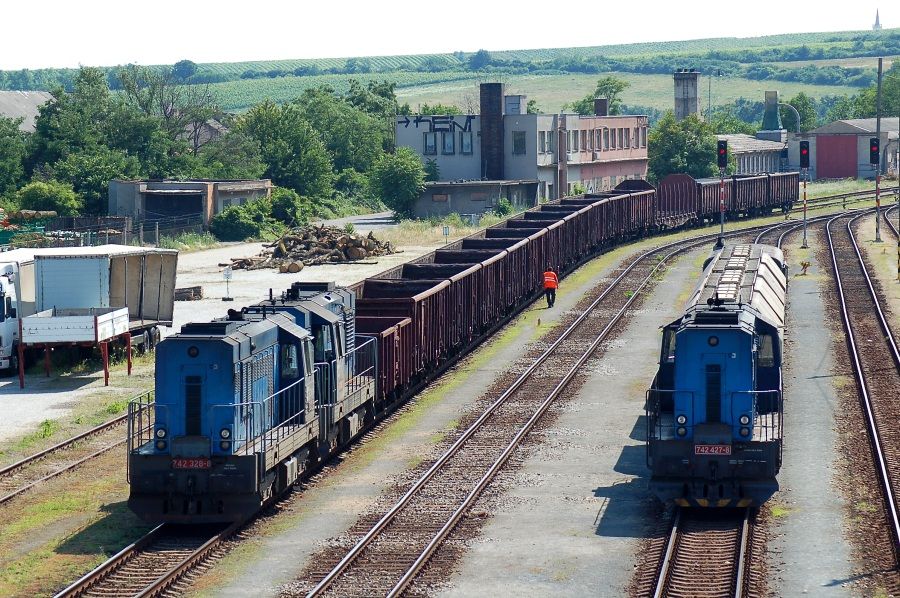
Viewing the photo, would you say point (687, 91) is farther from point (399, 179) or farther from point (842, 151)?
point (399, 179)

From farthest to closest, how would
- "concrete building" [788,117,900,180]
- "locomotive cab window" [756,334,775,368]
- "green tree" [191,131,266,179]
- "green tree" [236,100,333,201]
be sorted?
"concrete building" [788,117,900,180] < "green tree" [236,100,333,201] < "green tree" [191,131,266,179] < "locomotive cab window" [756,334,775,368]

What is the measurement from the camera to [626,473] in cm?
2289

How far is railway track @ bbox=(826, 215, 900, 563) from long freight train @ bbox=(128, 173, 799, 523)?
930 centimetres

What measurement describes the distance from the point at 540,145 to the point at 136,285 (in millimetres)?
51615

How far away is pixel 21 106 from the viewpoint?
Answer: 12850 cm

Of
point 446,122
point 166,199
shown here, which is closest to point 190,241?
point 166,199

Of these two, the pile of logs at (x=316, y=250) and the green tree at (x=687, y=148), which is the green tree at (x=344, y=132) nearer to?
the green tree at (x=687, y=148)

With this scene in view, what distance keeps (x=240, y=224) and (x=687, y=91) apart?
6163 centimetres

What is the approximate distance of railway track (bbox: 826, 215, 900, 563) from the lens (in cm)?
2222

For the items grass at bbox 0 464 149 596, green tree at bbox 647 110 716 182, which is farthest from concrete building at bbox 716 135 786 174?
grass at bbox 0 464 149 596

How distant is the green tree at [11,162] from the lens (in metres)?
82.6

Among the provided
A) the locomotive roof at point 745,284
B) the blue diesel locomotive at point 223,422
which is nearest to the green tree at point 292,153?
the locomotive roof at point 745,284

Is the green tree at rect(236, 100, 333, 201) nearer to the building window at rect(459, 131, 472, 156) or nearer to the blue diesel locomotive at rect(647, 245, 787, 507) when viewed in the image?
the building window at rect(459, 131, 472, 156)

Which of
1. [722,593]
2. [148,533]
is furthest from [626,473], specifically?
[148,533]
